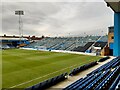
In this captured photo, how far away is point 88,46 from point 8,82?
3639 centimetres

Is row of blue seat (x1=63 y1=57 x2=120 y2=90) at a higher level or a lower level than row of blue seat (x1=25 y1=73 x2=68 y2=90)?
higher

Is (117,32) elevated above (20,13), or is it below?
below

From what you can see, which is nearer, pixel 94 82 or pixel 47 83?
pixel 94 82

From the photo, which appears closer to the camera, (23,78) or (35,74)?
(23,78)

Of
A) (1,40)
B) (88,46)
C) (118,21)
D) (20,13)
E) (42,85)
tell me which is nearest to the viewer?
(42,85)

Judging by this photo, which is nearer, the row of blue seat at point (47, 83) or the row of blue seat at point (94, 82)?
the row of blue seat at point (94, 82)

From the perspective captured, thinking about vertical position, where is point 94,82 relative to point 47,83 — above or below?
above

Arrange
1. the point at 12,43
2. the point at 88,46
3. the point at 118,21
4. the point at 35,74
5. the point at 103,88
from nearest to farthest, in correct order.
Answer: the point at 103,88 → the point at 35,74 → the point at 118,21 → the point at 88,46 → the point at 12,43

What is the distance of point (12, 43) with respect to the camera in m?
73.5

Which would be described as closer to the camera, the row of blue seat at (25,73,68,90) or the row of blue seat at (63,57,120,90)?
the row of blue seat at (63,57,120,90)

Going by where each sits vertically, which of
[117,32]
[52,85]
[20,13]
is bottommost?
[52,85]

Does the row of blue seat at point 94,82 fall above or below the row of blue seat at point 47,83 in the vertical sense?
above

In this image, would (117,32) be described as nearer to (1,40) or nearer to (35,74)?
(35,74)

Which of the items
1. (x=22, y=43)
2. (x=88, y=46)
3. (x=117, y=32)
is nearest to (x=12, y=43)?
(x=22, y=43)
